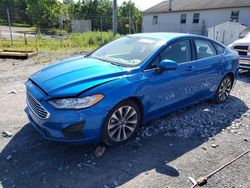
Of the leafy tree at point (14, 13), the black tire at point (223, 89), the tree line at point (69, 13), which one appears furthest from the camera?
the tree line at point (69, 13)

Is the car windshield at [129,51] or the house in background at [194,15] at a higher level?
the house in background at [194,15]

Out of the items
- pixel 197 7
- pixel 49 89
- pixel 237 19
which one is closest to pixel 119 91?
pixel 49 89

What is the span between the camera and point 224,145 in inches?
146

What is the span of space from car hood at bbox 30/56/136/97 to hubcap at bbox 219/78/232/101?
111 inches

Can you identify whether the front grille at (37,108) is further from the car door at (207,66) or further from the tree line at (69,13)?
the tree line at (69,13)

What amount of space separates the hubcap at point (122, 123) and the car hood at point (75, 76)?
1.66 ft

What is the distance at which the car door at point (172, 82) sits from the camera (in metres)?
3.65

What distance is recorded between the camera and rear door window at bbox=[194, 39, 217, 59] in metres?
4.55

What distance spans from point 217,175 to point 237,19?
81.0ft

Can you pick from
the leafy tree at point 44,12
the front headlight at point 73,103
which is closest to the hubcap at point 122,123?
the front headlight at point 73,103

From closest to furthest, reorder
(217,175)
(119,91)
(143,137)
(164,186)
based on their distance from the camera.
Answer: (164,186) → (217,175) → (119,91) → (143,137)

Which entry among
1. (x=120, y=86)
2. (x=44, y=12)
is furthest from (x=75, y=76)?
(x=44, y=12)

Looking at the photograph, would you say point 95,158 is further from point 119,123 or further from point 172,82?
point 172,82

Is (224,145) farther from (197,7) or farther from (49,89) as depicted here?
(197,7)
